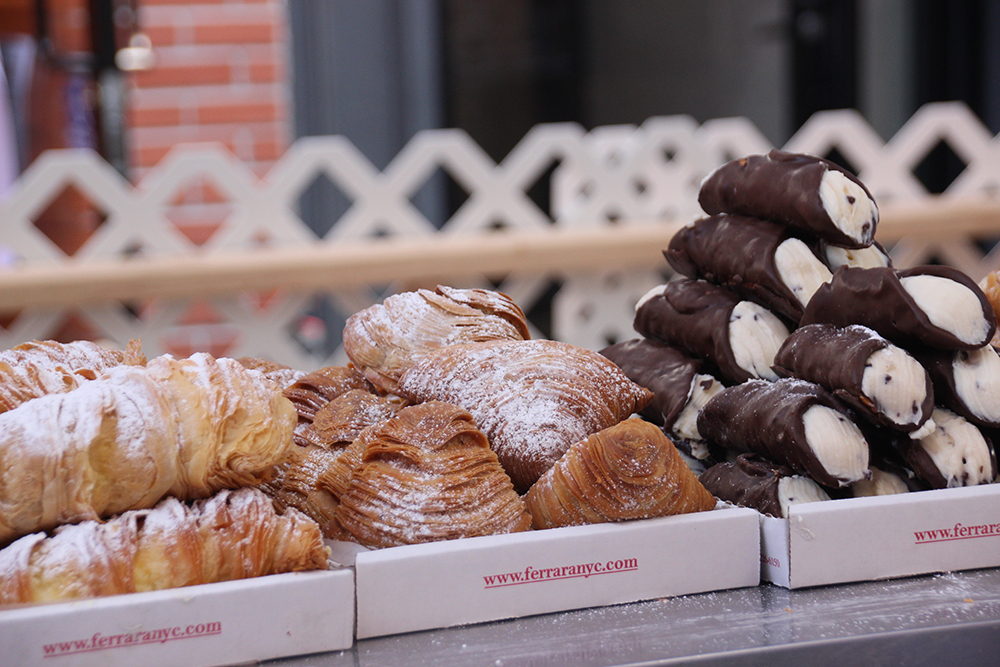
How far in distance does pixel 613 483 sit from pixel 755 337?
0.93 feet

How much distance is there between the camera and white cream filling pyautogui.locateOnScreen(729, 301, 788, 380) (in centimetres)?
95

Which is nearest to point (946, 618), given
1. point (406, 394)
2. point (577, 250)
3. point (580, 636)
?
point (580, 636)

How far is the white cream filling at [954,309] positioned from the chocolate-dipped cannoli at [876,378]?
1.7 inches

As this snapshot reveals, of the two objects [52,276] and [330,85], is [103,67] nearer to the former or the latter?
[330,85]

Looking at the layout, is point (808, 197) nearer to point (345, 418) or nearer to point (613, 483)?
point (613, 483)

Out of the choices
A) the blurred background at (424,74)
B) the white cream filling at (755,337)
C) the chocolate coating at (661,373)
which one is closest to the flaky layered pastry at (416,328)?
the chocolate coating at (661,373)

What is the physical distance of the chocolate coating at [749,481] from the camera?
844 mm

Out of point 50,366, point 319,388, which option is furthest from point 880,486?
point 50,366

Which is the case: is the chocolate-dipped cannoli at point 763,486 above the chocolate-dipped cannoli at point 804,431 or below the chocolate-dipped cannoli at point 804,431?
below

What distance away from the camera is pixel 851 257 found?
985mm

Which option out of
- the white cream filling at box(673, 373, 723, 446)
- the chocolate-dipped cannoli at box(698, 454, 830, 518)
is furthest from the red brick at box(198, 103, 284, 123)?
the chocolate-dipped cannoli at box(698, 454, 830, 518)

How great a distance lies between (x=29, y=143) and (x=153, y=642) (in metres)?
2.91

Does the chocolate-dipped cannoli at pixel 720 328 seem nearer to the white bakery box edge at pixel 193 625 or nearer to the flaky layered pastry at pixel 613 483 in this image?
the flaky layered pastry at pixel 613 483

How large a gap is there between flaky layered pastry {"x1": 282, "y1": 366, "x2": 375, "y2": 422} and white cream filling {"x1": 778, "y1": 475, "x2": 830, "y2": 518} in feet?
1.47
